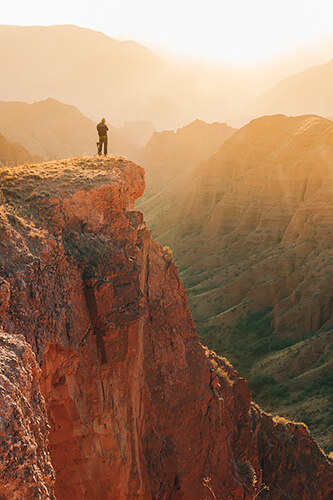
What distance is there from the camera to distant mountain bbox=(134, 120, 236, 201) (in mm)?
102750

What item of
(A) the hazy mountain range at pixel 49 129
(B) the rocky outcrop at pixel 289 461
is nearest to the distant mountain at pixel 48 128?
(A) the hazy mountain range at pixel 49 129

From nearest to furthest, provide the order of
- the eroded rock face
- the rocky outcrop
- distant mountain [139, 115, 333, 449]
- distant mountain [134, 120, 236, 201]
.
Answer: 1. the eroded rock face
2. the rocky outcrop
3. distant mountain [139, 115, 333, 449]
4. distant mountain [134, 120, 236, 201]

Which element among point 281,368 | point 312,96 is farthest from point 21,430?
point 312,96

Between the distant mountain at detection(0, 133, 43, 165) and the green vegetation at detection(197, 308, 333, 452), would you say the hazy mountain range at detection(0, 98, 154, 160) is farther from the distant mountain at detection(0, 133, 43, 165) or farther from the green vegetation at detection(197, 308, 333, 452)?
the green vegetation at detection(197, 308, 333, 452)

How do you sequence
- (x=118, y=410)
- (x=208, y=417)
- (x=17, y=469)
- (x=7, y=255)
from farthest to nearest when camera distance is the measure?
(x=208, y=417) → (x=118, y=410) → (x=7, y=255) → (x=17, y=469)

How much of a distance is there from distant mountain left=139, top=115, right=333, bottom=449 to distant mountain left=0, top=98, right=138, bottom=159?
45.4m

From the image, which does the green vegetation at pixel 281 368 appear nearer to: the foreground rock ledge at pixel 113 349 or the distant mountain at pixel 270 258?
the distant mountain at pixel 270 258

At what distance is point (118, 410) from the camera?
10.6 meters

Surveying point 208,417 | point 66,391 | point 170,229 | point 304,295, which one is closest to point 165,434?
point 208,417

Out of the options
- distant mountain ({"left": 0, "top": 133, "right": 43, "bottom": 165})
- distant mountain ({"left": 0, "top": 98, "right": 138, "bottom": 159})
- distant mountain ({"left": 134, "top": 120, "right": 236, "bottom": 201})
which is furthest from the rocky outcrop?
distant mountain ({"left": 0, "top": 98, "right": 138, "bottom": 159})

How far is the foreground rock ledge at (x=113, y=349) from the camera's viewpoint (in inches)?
356

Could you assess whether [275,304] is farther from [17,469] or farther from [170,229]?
[17,469]

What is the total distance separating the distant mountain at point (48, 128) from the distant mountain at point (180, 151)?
14902 millimetres

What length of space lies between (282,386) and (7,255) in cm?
2728
